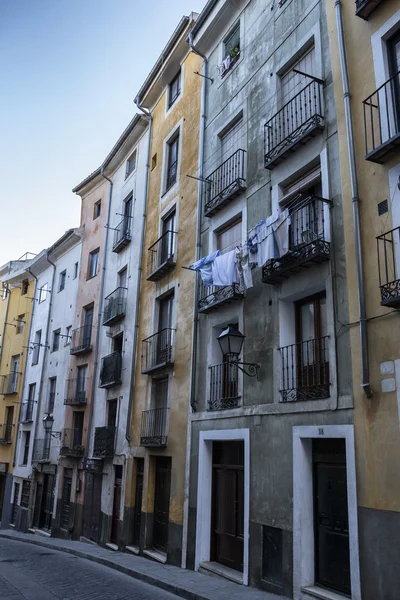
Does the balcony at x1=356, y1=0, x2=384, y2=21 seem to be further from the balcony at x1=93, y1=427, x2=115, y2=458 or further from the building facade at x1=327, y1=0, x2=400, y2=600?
the balcony at x1=93, y1=427, x2=115, y2=458

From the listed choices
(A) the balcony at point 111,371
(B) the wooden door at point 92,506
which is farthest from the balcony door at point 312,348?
(B) the wooden door at point 92,506

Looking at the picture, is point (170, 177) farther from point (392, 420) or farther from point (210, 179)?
point (392, 420)

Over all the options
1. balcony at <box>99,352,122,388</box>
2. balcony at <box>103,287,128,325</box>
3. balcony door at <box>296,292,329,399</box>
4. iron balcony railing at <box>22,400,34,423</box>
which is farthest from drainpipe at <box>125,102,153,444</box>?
iron balcony railing at <box>22,400,34,423</box>

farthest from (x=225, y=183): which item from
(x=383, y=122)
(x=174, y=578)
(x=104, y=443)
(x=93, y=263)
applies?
(x=93, y=263)

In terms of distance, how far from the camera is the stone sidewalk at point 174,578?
9.97 metres

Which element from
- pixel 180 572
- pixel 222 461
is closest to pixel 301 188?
pixel 222 461

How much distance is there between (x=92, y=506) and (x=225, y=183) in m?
12.8

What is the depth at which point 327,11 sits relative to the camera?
11.4 metres

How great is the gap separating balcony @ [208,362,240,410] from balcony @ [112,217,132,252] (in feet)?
29.8

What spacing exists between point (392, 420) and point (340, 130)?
18.0 ft

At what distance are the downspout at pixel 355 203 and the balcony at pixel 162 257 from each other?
769 centimetres

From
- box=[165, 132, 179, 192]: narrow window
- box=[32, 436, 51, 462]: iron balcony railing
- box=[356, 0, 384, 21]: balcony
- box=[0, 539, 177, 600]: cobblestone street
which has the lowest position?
box=[0, 539, 177, 600]: cobblestone street

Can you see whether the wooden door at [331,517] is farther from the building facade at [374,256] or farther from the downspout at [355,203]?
the downspout at [355,203]

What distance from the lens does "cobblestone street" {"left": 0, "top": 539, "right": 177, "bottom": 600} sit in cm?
1028
